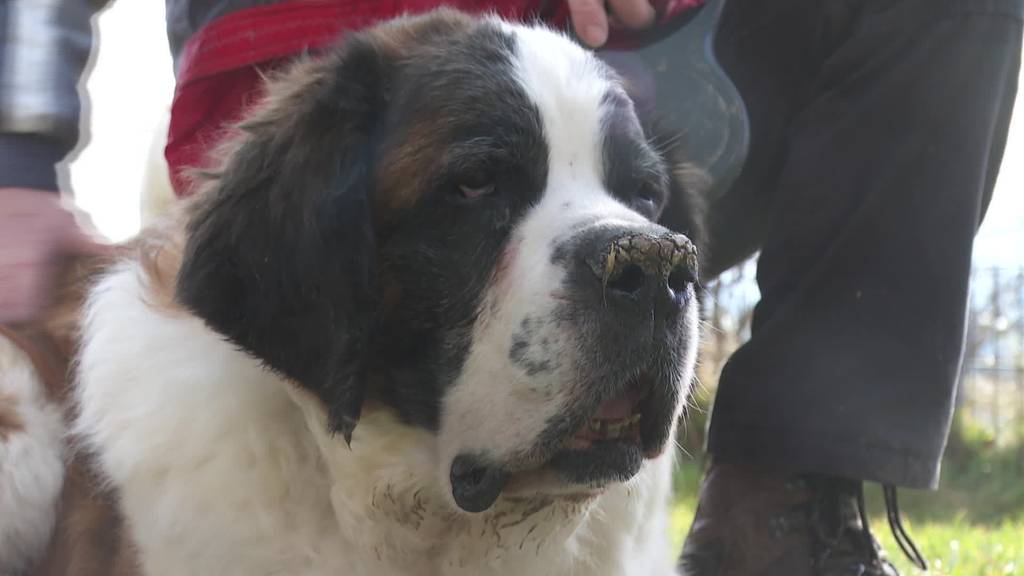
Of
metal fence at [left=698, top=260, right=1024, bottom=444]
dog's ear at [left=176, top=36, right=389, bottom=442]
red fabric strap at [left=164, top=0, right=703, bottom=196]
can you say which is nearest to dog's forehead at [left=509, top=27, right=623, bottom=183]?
dog's ear at [left=176, top=36, right=389, bottom=442]

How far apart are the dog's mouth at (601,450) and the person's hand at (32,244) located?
0.89 metres

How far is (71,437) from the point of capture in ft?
7.10

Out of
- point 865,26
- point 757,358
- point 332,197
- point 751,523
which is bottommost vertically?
point 751,523

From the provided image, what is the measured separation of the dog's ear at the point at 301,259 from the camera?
72.6 inches

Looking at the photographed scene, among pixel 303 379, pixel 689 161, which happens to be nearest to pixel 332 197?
pixel 303 379

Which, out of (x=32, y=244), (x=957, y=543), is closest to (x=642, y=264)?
(x=32, y=244)

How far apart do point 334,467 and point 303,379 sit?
0.57 ft

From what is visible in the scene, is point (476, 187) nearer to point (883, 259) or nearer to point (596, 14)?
point (596, 14)

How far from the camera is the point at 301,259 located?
1857 mm

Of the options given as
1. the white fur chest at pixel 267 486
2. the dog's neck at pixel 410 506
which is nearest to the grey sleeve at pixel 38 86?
the white fur chest at pixel 267 486

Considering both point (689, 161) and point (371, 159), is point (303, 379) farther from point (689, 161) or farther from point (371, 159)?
point (689, 161)

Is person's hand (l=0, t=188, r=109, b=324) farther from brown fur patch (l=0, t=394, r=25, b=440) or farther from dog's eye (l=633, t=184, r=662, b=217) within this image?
dog's eye (l=633, t=184, r=662, b=217)

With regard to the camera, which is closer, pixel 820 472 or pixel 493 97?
pixel 493 97

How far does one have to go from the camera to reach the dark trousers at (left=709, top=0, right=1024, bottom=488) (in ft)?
8.44
